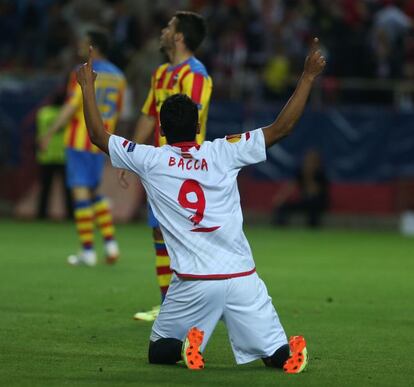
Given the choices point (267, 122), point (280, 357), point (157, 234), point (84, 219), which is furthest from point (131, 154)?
point (267, 122)

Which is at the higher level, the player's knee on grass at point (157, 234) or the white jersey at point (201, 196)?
the white jersey at point (201, 196)

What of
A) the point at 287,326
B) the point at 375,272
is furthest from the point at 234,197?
the point at 375,272

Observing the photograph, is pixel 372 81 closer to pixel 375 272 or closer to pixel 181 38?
pixel 375 272

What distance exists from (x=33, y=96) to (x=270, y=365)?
1634 cm

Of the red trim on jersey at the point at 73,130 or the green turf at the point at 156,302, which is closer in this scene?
the green turf at the point at 156,302

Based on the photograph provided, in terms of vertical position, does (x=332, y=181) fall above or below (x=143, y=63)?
below

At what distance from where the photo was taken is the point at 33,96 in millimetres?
23531

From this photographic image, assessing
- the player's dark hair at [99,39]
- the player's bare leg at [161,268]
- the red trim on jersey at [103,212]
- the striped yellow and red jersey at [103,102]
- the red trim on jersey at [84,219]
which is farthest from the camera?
the red trim on jersey at [103,212]

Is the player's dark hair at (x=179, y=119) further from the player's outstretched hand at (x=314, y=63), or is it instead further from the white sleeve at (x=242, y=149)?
the player's outstretched hand at (x=314, y=63)

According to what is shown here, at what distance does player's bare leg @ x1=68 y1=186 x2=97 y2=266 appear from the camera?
560 inches

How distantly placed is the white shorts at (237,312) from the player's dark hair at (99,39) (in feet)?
21.6

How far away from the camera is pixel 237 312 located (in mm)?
7629

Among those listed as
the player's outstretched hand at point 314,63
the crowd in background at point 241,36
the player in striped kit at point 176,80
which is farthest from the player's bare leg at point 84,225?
the crowd in background at point 241,36

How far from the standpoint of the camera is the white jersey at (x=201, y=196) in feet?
25.3
